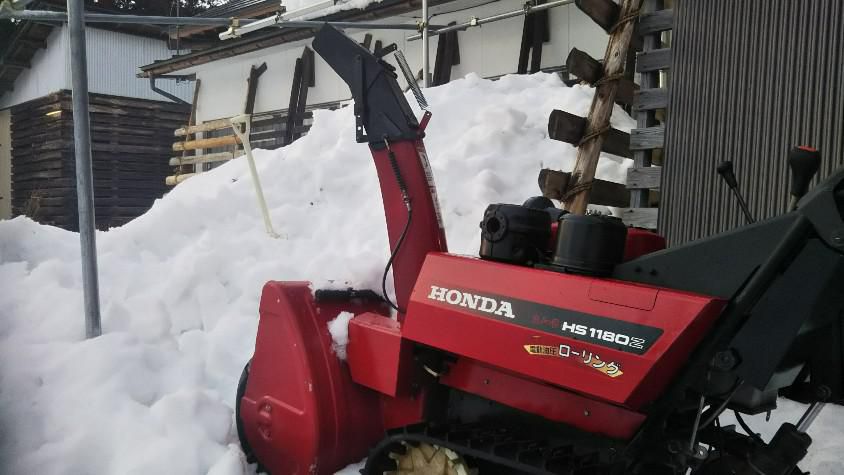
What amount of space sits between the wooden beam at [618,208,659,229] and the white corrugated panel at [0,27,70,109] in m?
11.4

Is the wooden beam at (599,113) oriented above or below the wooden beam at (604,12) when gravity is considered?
below

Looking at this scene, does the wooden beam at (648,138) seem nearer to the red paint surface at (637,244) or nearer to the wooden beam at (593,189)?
the wooden beam at (593,189)

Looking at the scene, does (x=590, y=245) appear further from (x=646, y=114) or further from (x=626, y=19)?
(x=626, y=19)

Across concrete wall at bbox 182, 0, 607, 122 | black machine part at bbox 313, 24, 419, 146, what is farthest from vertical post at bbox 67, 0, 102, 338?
concrete wall at bbox 182, 0, 607, 122

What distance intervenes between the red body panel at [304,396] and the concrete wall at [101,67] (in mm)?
10879

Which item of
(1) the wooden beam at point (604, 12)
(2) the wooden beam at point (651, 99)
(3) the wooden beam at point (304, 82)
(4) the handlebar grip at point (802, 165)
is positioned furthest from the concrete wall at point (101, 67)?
(4) the handlebar grip at point (802, 165)

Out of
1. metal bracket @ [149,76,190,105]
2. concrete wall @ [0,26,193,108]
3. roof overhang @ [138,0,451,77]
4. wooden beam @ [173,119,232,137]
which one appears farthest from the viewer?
metal bracket @ [149,76,190,105]

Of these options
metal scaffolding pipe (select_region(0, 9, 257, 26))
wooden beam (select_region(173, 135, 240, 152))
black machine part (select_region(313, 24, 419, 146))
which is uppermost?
metal scaffolding pipe (select_region(0, 9, 257, 26))

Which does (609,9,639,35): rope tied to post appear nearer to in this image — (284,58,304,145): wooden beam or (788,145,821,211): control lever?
(788,145,821,211): control lever

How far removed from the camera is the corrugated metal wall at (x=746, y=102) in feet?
12.0

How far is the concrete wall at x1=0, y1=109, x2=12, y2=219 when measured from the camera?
14612 millimetres

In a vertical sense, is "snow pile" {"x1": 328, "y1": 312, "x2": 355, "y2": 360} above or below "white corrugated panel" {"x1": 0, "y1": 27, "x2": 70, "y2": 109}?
below

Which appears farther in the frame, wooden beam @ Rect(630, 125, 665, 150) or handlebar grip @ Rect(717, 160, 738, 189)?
wooden beam @ Rect(630, 125, 665, 150)

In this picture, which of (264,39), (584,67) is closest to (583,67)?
(584,67)
